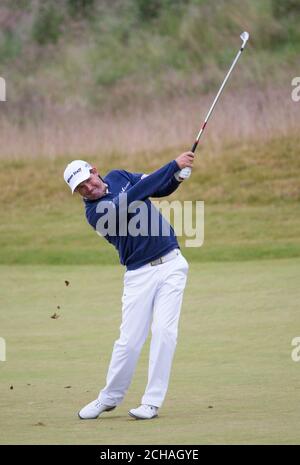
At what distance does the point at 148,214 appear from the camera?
7.73 meters

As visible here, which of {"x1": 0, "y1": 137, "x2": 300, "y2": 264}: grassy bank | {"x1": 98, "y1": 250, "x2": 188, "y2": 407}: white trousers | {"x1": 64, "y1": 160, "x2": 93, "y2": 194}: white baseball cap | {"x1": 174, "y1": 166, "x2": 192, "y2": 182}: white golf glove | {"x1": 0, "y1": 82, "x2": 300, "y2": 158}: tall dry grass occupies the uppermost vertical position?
{"x1": 0, "y1": 82, "x2": 300, "y2": 158}: tall dry grass

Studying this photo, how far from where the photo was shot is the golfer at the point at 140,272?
763 cm

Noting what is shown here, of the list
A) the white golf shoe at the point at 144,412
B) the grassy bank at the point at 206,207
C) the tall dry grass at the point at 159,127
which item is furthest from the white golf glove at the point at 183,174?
the tall dry grass at the point at 159,127

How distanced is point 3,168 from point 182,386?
14562mm

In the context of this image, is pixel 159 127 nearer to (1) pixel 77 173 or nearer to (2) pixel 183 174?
(1) pixel 77 173

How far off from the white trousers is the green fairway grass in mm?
240

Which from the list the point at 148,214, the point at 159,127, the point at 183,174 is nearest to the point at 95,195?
the point at 148,214

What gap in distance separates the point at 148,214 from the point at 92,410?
4.24ft

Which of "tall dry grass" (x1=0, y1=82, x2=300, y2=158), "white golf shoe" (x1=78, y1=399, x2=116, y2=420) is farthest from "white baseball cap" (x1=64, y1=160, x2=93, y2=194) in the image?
"tall dry grass" (x1=0, y1=82, x2=300, y2=158)

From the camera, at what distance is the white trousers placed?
7.68 meters

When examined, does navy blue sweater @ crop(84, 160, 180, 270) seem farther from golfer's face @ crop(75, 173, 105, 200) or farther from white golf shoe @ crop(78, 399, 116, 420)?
white golf shoe @ crop(78, 399, 116, 420)

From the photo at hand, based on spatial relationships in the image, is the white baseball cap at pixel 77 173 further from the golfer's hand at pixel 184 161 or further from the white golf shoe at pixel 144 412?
the white golf shoe at pixel 144 412

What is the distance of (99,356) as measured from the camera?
10297mm
